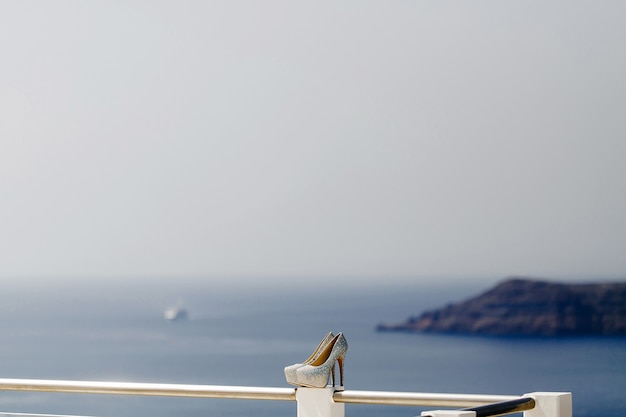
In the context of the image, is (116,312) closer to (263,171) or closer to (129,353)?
(129,353)

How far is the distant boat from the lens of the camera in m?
31.3

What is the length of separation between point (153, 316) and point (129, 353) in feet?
7.22

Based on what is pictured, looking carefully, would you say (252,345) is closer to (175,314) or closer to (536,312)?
(175,314)

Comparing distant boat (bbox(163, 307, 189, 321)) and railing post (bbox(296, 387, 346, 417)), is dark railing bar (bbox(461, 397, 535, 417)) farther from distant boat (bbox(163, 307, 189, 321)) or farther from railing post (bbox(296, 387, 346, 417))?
distant boat (bbox(163, 307, 189, 321))

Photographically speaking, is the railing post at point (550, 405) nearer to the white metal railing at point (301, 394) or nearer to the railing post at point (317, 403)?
the white metal railing at point (301, 394)

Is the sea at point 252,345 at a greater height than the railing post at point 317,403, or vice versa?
the sea at point 252,345

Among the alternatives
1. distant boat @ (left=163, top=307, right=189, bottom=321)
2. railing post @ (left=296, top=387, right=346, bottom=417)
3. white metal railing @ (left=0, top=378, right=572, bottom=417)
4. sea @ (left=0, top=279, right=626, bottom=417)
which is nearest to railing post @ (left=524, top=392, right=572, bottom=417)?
white metal railing @ (left=0, top=378, right=572, bottom=417)

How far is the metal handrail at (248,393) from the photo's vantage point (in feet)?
11.6

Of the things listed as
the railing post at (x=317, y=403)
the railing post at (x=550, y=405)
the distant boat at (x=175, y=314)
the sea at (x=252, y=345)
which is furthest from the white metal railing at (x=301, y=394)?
the distant boat at (x=175, y=314)

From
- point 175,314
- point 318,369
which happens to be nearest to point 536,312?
point 175,314

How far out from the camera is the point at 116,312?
3141 centimetres

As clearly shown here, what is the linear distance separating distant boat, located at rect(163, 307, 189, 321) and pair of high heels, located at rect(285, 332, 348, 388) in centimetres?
2746

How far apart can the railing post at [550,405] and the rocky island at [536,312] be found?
23.5 meters

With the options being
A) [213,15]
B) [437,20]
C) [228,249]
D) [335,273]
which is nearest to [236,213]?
[228,249]
